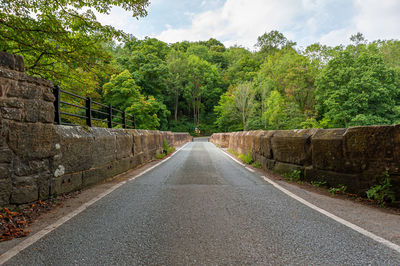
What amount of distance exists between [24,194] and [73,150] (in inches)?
44.2

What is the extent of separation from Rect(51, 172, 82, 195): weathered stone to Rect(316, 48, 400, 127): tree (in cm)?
2868

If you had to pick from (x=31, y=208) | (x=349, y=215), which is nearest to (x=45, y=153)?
(x=31, y=208)

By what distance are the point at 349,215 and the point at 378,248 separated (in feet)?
3.09

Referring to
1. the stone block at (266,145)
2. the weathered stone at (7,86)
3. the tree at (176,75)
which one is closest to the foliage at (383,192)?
the stone block at (266,145)

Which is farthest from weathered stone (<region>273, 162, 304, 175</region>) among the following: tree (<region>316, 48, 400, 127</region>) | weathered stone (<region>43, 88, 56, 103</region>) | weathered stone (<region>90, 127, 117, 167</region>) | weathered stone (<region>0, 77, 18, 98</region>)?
tree (<region>316, 48, 400, 127</region>)

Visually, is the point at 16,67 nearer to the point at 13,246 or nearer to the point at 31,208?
the point at 31,208

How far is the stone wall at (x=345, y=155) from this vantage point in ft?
10.6

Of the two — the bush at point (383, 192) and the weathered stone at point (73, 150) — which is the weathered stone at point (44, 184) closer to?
the weathered stone at point (73, 150)

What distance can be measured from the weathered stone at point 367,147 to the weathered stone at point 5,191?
5.18 metres

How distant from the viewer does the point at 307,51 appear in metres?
38.2

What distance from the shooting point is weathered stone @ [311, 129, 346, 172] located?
13.0 feet

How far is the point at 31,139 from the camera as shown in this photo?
3.18m

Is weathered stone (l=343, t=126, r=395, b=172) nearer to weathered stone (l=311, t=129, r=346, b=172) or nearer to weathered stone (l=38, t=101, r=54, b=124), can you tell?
weathered stone (l=311, t=129, r=346, b=172)

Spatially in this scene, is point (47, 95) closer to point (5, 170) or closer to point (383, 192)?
point (5, 170)
